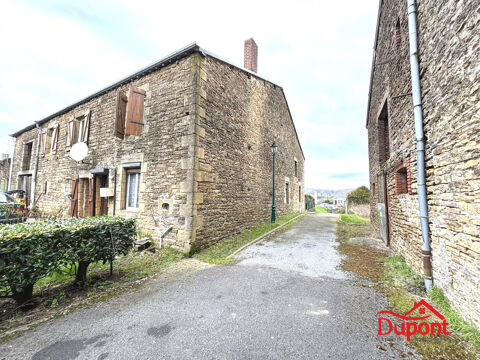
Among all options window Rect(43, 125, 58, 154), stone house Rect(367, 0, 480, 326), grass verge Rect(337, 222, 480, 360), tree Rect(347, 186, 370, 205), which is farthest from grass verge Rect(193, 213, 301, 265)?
tree Rect(347, 186, 370, 205)

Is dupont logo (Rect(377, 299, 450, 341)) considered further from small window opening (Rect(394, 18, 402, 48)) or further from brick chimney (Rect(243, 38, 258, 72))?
brick chimney (Rect(243, 38, 258, 72))

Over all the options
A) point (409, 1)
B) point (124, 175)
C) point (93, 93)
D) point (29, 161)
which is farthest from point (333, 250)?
point (29, 161)

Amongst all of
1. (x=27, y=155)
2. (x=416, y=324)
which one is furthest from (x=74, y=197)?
(x=416, y=324)

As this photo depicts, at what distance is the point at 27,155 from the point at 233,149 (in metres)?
15.1

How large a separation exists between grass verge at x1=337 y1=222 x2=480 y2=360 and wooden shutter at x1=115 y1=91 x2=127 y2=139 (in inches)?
306

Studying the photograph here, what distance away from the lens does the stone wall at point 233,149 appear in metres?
6.20

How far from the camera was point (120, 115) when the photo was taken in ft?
22.6

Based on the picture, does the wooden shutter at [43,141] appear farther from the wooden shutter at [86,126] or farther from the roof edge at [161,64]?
the wooden shutter at [86,126]

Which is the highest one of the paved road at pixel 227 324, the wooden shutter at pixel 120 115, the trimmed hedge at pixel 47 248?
the wooden shutter at pixel 120 115

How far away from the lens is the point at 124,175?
732 centimetres

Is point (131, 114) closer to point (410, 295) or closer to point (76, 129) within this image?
point (76, 129)

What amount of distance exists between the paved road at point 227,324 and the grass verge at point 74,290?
31 cm

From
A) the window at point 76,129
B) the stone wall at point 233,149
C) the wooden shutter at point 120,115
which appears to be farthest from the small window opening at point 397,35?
the window at point 76,129

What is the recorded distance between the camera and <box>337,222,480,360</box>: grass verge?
81.7 inches
